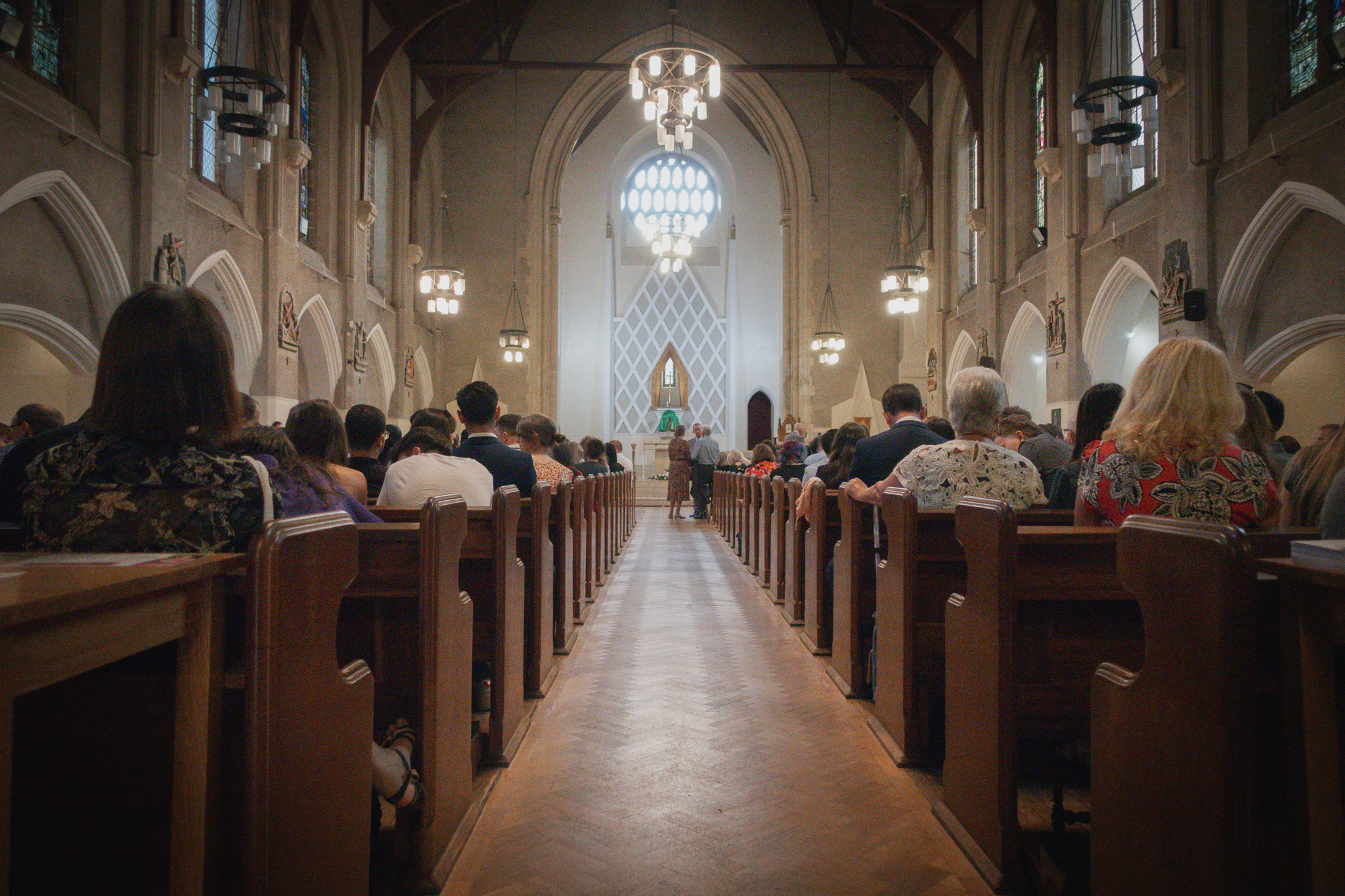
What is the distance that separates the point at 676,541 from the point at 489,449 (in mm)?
5337

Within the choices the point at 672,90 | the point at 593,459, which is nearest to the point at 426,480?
the point at 593,459

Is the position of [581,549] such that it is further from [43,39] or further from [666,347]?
[666,347]

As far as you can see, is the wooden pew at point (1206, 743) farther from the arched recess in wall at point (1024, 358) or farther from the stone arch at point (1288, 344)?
the arched recess in wall at point (1024, 358)

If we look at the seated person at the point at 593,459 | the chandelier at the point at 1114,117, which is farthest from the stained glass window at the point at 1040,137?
the seated person at the point at 593,459

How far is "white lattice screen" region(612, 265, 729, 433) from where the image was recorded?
64.2 feet

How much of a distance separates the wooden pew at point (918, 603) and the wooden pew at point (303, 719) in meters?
1.52

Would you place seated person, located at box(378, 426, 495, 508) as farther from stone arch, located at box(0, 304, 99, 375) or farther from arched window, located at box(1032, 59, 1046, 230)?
arched window, located at box(1032, 59, 1046, 230)

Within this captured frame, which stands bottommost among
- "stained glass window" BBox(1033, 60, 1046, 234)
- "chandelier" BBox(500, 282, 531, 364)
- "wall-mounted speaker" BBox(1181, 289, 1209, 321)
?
"wall-mounted speaker" BBox(1181, 289, 1209, 321)

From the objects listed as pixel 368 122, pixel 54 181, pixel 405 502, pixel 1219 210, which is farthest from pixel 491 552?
pixel 368 122

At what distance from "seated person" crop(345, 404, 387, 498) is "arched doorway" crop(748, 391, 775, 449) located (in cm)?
1556

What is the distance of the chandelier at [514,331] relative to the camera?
13367 mm

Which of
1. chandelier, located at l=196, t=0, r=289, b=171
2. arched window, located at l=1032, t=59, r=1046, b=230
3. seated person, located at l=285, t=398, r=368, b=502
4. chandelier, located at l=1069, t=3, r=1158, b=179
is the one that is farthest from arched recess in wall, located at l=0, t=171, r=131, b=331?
arched window, located at l=1032, t=59, r=1046, b=230

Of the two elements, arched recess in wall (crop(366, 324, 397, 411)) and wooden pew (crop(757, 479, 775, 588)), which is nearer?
wooden pew (crop(757, 479, 775, 588))

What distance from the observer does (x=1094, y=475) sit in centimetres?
218
